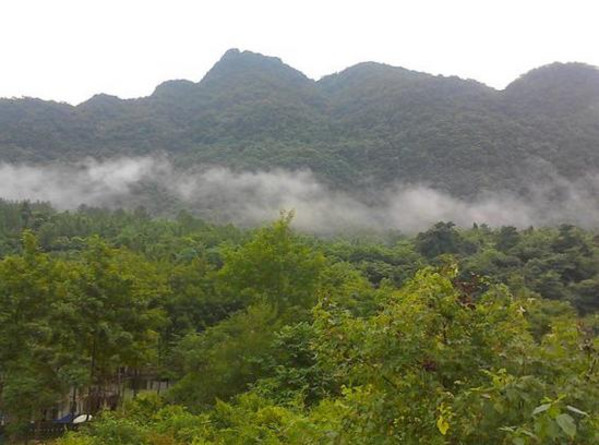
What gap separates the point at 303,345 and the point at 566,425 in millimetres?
11752

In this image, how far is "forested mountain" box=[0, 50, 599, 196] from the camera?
11000 centimetres

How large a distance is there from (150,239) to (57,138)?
81657 mm

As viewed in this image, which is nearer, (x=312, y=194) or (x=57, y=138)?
(x=312, y=194)

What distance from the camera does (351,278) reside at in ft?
97.0

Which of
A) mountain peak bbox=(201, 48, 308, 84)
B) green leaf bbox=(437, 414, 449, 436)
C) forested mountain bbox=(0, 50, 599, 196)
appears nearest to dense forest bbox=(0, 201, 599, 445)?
green leaf bbox=(437, 414, 449, 436)

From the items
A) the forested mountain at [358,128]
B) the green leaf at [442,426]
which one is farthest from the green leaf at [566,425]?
the forested mountain at [358,128]

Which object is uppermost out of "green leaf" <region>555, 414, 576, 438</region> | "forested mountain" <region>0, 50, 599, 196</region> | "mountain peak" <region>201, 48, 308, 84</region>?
"mountain peak" <region>201, 48, 308, 84</region>

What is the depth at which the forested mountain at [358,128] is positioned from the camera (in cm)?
11000

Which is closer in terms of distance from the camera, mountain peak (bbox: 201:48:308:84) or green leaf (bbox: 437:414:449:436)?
green leaf (bbox: 437:414:449:436)

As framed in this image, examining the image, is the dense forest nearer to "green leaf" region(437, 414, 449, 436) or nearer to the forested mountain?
"green leaf" region(437, 414, 449, 436)

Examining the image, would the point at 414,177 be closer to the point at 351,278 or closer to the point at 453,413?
the point at 351,278

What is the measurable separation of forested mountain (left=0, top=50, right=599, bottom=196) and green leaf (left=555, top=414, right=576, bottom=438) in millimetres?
103517

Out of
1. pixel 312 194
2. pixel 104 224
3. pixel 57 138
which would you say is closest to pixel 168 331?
pixel 104 224

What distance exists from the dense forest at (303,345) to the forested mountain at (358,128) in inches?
2595
